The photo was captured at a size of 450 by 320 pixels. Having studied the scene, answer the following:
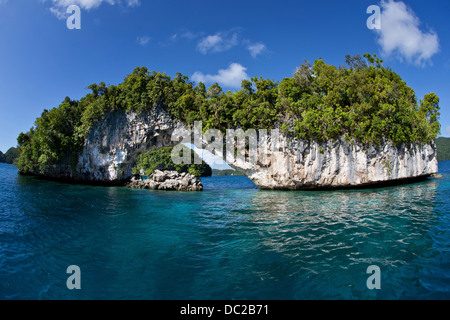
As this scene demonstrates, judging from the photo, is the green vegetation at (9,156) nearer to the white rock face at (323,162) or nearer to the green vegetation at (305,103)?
the green vegetation at (305,103)

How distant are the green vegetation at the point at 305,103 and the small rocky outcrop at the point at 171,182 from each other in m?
7.00

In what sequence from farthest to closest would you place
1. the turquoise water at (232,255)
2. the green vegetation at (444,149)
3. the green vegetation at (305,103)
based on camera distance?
the green vegetation at (444,149) < the green vegetation at (305,103) < the turquoise water at (232,255)

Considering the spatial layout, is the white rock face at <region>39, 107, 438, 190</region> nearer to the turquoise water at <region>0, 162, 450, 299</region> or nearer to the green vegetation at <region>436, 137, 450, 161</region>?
the turquoise water at <region>0, 162, 450, 299</region>

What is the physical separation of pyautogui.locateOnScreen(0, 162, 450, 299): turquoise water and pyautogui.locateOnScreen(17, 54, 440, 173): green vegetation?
38.6ft

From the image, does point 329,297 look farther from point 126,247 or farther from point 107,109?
point 107,109

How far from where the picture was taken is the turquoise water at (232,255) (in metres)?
4.61

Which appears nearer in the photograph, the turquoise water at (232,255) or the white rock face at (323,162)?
the turquoise water at (232,255)

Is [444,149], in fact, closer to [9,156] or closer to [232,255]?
[232,255]

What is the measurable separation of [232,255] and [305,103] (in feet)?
64.2

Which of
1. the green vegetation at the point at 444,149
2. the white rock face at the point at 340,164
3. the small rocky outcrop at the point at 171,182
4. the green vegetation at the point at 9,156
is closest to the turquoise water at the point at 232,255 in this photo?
the white rock face at the point at 340,164

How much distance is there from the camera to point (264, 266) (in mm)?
5629

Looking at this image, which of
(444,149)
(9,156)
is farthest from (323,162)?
(444,149)

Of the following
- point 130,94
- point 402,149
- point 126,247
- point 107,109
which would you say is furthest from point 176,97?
point 402,149
